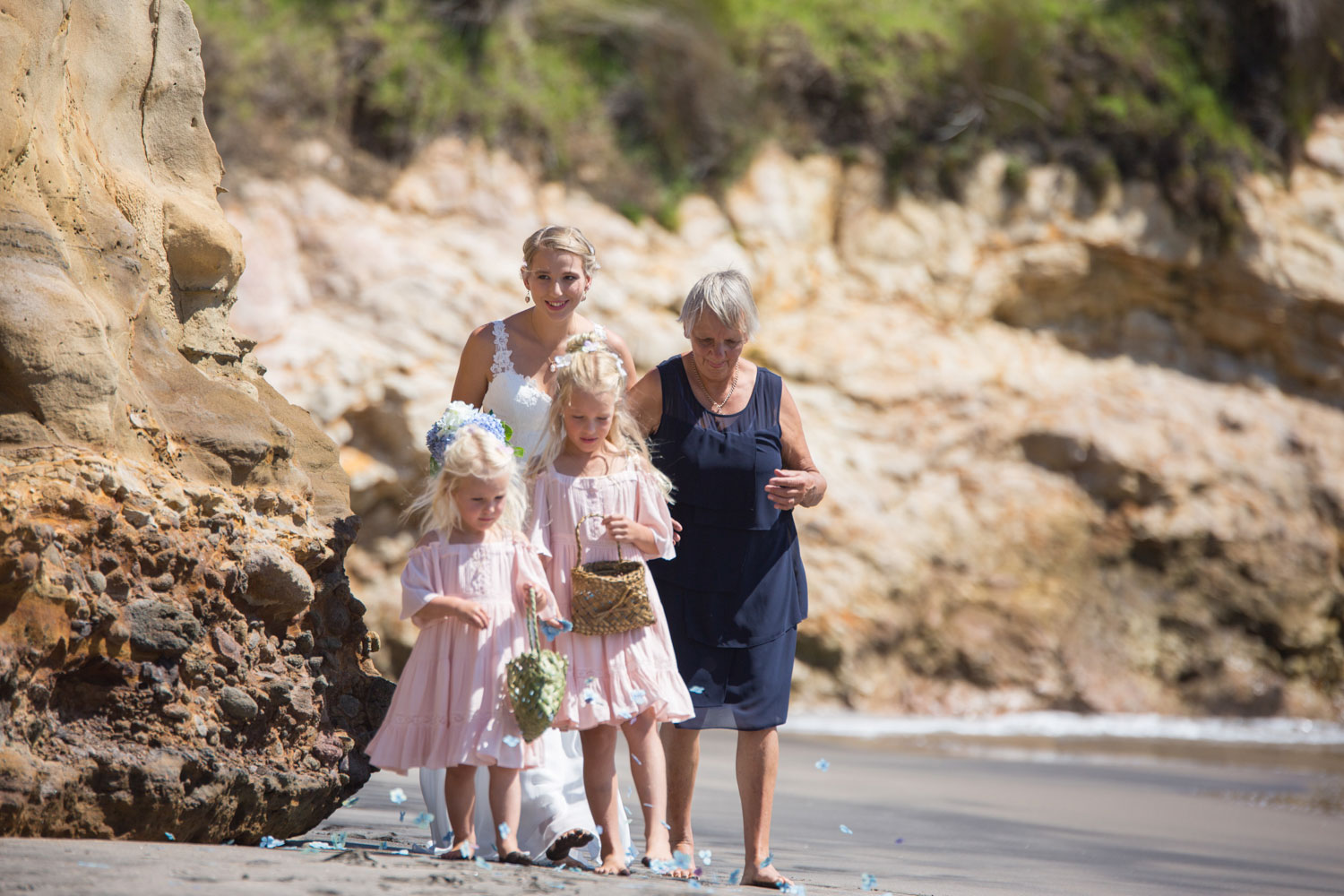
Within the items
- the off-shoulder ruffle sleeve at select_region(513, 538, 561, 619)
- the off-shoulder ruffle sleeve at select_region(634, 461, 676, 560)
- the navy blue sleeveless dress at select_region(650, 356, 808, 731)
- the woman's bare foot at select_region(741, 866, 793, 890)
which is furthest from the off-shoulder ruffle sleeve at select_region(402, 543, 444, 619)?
the woman's bare foot at select_region(741, 866, 793, 890)

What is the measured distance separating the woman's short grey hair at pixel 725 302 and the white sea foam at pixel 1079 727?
213 inches

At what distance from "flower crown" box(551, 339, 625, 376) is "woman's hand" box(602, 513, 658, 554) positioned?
437mm

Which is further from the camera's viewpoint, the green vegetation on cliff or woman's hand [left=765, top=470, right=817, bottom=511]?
the green vegetation on cliff

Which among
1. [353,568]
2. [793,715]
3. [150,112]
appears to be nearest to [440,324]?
[353,568]

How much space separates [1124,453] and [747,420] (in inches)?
320

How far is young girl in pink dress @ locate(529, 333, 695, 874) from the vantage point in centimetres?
329

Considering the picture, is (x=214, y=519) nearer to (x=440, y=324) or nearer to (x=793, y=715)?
(x=440, y=324)

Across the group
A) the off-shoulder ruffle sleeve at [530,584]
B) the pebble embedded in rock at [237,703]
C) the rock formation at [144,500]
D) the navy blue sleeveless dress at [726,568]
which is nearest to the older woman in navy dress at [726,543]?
the navy blue sleeveless dress at [726,568]

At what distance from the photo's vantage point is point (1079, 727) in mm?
9883

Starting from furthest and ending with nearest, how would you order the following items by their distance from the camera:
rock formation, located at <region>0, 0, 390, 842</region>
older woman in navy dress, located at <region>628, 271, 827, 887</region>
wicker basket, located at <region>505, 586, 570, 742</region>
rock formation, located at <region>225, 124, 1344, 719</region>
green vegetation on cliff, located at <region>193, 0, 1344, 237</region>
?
green vegetation on cliff, located at <region>193, 0, 1344, 237</region> < rock formation, located at <region>225, 124, 1344, 719</region> < older woman in navy dress, located at <region>628, 271, 827, 887</region> < wicker basket, located at <region>505, 586, 570, 742</region> < rock formation, located at <region>0, 0, 390, 842</region>

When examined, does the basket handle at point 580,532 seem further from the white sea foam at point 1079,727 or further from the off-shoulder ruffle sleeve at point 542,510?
the white sea foam at point 1079,727

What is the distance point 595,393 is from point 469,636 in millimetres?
759

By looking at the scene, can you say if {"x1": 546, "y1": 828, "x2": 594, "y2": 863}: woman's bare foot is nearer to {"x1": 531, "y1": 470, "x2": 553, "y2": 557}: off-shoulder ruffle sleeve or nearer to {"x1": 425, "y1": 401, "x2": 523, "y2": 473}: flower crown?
{"x1": 531, "y1": 470, "x2": 553, "y2": 557}: off-shoulder ruffle sleeve

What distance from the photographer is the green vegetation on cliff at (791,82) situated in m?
10.2
